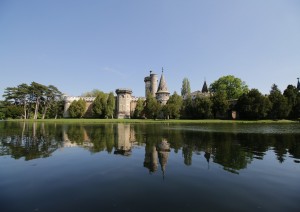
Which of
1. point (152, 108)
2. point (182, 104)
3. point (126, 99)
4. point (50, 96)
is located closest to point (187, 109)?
point (182, 104)

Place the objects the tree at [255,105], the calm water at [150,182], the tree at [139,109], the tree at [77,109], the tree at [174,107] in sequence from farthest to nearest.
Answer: the tree at [77,109] < the tree at [139,109] < the tree at [174,107] < the tree at [255,105] < the calm water at [150,182]

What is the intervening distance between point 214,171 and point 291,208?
3.81m

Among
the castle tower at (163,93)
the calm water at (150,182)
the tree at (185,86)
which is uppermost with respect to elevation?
the tree at (185,86)

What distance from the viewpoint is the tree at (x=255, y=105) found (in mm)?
61500

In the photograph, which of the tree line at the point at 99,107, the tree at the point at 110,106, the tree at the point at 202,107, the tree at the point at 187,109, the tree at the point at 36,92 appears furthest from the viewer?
the tree at the point at 36,92

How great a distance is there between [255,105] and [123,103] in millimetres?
44486

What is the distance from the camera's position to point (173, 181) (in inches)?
316

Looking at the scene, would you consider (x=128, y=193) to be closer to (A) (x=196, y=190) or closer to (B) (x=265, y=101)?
(A) (x=196, y=190)

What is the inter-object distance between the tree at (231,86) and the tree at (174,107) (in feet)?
65.9

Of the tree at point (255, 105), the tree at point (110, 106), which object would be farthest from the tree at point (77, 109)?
the tree at point (255, 105)

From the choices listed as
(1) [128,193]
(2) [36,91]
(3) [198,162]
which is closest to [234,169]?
(3) [198,162]

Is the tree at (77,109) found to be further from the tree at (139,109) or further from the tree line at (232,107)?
the tree line at (232,107)

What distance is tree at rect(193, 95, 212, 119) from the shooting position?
6512 cm

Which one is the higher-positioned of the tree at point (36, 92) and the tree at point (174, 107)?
the tree at point (36, 92)
